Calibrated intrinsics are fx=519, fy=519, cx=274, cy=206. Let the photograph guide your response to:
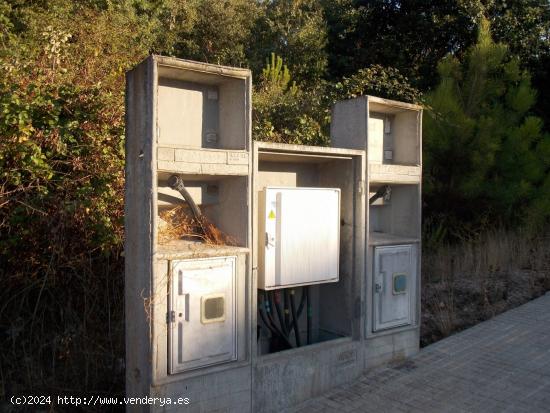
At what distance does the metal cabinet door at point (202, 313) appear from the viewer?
12.5ft

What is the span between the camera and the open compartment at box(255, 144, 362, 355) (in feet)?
15.1

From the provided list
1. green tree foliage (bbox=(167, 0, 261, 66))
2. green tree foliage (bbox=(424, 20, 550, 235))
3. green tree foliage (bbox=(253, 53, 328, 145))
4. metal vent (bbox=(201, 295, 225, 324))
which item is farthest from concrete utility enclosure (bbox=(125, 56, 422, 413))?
green tree foliage (bbox=(167, 0, 261, 66))

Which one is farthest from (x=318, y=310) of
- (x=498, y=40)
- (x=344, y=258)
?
(x=498, y=40)

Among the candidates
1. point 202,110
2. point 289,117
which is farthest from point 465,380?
point 289,117

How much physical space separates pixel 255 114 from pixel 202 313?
18.2 feet

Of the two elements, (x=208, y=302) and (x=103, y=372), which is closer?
(x=208, y=302)

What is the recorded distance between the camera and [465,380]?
16.3 feet

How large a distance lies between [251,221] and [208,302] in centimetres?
74

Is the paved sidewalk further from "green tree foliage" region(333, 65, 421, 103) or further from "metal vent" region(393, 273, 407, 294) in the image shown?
"green tree foliage" region(333, 65, 421, 103)

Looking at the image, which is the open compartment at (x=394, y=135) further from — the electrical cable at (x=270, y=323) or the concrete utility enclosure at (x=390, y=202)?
the electrical cable at (x=270, y=323)

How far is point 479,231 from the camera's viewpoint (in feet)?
32.6

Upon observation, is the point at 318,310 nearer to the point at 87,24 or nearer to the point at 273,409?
the point at 273,409

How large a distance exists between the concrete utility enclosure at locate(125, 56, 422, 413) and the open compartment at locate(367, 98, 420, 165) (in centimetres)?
2

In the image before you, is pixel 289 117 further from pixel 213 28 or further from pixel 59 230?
pixel 213 28
